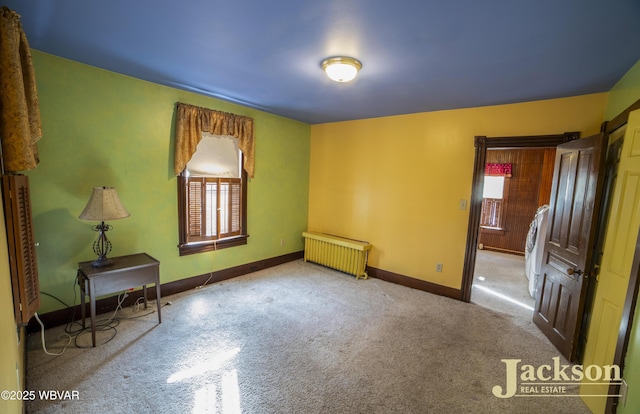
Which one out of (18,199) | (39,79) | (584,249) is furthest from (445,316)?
(39,79)

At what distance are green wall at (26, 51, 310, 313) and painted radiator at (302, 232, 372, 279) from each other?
4.59ft

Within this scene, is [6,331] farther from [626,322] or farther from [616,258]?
[616,258]

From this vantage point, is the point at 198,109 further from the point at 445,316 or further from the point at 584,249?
the point at 584,249

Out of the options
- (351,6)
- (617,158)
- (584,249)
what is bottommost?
(584,249)

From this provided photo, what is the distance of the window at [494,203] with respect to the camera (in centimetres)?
639

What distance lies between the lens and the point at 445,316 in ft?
10.4

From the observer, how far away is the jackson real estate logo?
78.9 inches

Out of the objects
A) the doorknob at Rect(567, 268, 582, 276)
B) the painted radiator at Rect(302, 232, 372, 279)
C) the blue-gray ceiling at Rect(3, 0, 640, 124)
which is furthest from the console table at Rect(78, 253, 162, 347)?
the doorknob at Rect(567, 268, 582, 276)

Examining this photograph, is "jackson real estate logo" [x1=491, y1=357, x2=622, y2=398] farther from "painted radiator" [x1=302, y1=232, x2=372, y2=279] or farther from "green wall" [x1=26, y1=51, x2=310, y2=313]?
"green wall" [x1=26, y1=51, x2=310, y2=313]

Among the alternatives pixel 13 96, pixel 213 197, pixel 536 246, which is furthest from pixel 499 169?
pixel 13 96

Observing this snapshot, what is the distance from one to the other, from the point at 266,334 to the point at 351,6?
272 centimetres

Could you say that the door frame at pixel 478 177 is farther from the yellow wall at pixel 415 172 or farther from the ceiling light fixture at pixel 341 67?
the ceiling light fixture at pixel 341 67

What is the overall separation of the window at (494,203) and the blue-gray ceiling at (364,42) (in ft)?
12.9

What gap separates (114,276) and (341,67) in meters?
2.71
